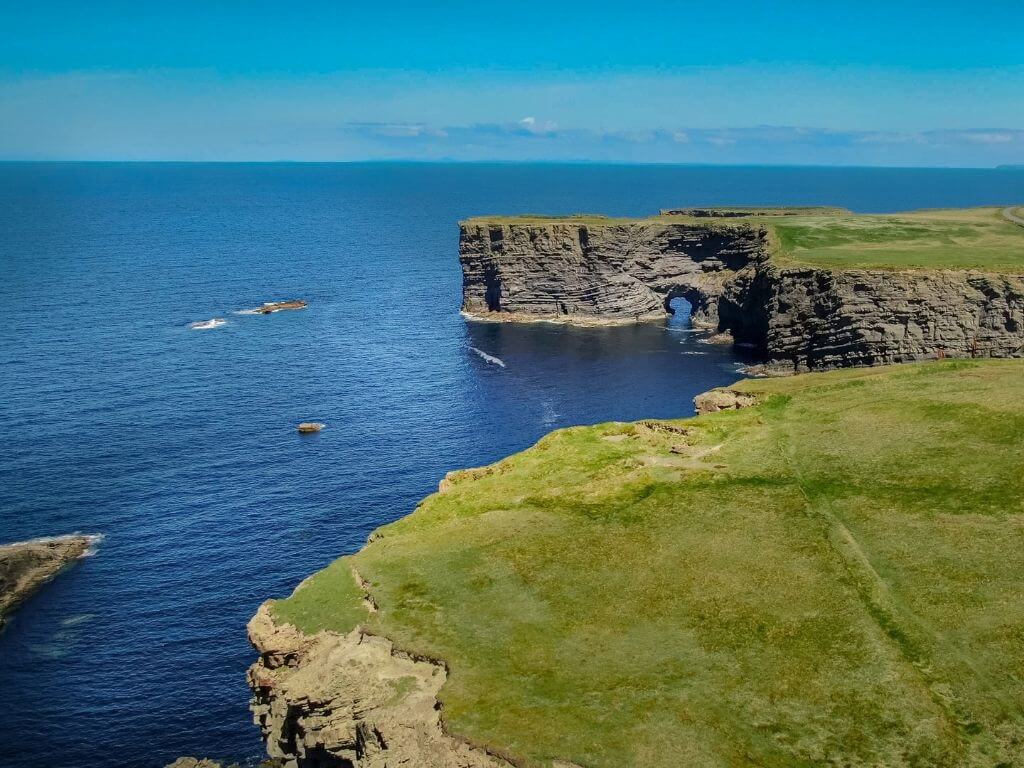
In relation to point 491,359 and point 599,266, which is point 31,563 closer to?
point 491,359

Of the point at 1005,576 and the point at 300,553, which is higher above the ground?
the point at 1005,576

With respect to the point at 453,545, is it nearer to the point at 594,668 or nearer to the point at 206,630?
the point at 594,668

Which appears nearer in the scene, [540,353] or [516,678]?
[516,678]

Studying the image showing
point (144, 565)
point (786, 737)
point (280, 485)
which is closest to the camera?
point (786, 737)

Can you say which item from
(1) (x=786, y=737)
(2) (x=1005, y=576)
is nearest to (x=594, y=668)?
(1) (x=786, y=737)

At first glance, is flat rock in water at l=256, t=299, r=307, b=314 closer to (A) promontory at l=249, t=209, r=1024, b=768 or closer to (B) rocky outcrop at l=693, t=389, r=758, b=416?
(B) rocky outcrop at l=693, t=389, r=758, b=416

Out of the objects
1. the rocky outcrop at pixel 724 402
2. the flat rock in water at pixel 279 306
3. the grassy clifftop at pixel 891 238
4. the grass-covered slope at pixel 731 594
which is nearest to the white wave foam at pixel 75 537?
the grass-covered slope at pixel 731 594

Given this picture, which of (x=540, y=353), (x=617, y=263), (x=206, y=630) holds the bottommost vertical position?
(x=206, y=630)

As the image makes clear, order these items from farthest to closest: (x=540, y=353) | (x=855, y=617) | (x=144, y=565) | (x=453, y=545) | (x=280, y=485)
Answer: (x=540, y=353), (x=280, y=485), (x=144, y=565), (x=453, y=545), (x=855, y=617)
